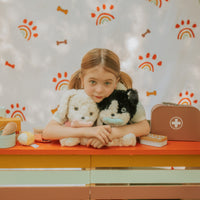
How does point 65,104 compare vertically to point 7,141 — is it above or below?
above

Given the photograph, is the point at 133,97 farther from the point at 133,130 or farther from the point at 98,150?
the point at 98,150

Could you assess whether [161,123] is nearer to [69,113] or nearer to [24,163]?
[69,113]

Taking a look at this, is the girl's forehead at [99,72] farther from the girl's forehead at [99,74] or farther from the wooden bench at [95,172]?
the wooden bench at [95,172]

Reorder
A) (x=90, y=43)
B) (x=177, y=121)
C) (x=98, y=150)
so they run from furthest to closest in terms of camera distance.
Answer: (x=90, y=43), (x=177, y=121), (x=98, y=150)

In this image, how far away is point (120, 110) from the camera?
2.84 feet

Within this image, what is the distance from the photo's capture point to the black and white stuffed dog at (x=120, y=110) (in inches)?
34.0

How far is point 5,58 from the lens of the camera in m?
1.50

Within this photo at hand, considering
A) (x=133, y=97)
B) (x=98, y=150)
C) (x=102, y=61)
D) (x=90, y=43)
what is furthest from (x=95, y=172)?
(x=90, y=43)

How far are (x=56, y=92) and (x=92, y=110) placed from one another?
29.4 inches

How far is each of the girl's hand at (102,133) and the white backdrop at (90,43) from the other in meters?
0.78

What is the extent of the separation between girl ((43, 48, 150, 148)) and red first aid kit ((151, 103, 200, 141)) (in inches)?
2.7

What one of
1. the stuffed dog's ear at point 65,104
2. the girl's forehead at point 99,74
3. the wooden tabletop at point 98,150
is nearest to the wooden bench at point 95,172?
the wooden tabletop at point 98,150

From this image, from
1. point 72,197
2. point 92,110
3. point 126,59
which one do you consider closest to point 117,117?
point 92,110

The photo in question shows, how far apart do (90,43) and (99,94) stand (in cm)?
72
